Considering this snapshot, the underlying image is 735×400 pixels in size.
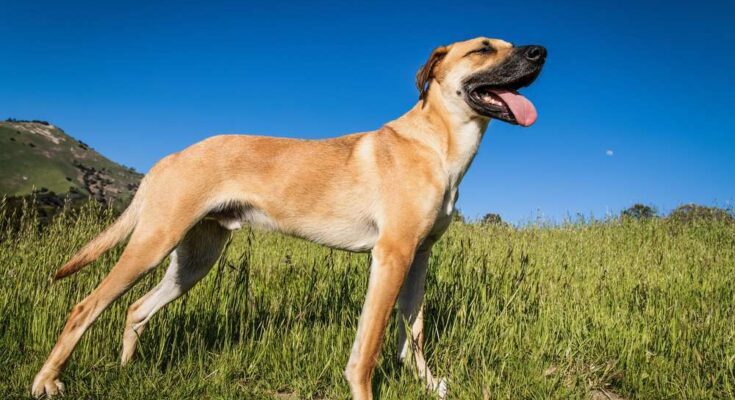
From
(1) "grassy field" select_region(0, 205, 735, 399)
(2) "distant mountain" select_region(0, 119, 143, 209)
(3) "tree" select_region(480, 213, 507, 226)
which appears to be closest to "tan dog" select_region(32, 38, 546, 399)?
(1) "grassy field" select_region(0, 205, 735, 399)

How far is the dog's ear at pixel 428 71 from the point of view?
12.7 ft

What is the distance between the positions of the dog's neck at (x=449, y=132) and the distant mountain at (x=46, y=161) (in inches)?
2211

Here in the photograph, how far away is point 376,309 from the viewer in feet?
10.3

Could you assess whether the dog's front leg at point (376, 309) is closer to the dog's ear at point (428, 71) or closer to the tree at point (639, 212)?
the dog's ear at point (428, 71)

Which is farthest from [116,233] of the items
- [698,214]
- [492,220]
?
[698,214]

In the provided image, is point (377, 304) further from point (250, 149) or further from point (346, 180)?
point (250, 149)

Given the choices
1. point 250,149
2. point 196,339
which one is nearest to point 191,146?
point 250,149

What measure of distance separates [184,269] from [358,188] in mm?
1790

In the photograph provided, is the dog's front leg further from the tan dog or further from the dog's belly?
the dog's belly

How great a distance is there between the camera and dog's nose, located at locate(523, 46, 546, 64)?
3754 mm

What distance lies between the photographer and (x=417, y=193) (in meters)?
3.40

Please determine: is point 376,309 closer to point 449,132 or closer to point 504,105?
point 449,132

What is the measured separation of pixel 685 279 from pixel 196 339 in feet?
18.3

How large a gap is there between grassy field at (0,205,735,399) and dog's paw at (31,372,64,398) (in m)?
0.09
